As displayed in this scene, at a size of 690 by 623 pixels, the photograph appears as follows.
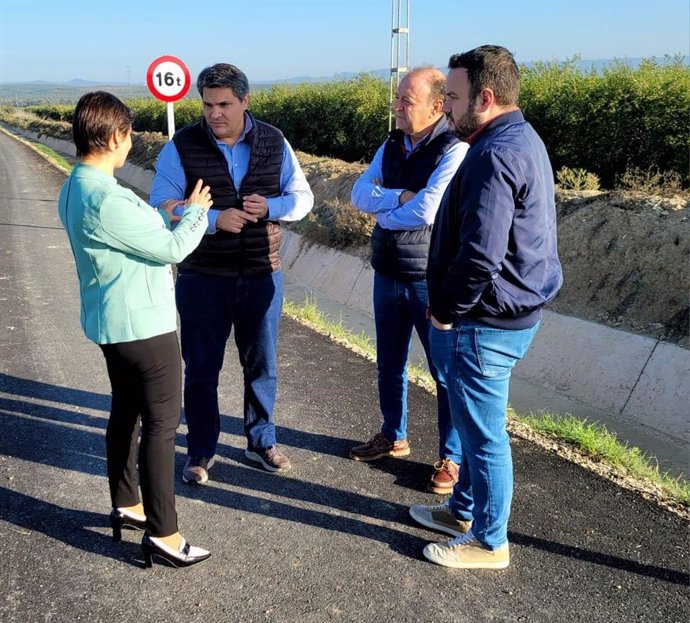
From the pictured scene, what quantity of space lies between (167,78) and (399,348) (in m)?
9.19

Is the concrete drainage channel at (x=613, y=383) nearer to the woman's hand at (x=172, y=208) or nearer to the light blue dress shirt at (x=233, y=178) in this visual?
the light blue dress shirt at (x=233, y=178)

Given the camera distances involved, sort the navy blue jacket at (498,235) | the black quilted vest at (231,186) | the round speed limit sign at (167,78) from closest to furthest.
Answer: the navy blue jacket at (498,235) → the black quilted vest at (231,186) → the round speed limit sign at (167,78)

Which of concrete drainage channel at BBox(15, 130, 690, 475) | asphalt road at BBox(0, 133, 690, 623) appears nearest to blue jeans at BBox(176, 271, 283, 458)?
asphalt road at BBox(0, 133, 690, 623)

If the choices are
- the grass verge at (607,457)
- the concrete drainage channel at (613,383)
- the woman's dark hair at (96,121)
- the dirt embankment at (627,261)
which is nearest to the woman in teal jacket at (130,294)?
the woman's dark hair at (96,121)

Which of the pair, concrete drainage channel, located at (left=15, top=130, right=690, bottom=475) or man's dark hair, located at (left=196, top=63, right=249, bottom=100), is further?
concrete drainage channel, located at (left=15, top=130, right=690, bottom=475)

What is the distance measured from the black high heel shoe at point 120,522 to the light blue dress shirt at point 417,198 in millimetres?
2020

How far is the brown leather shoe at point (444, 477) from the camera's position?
3.91 metres

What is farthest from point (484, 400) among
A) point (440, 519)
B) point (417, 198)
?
point (417, 198)

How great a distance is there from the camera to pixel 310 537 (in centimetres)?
348

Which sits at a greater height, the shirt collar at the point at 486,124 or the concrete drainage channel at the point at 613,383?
the shirt collar at the point at 486,124

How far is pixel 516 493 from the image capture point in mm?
3932

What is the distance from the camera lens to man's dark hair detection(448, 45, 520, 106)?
2799 mm

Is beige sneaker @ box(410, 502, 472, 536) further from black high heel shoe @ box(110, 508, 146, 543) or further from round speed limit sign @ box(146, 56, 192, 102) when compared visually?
round speed limit sign @ box(146, 56, 192, 102)

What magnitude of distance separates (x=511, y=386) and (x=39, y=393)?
4368mm
